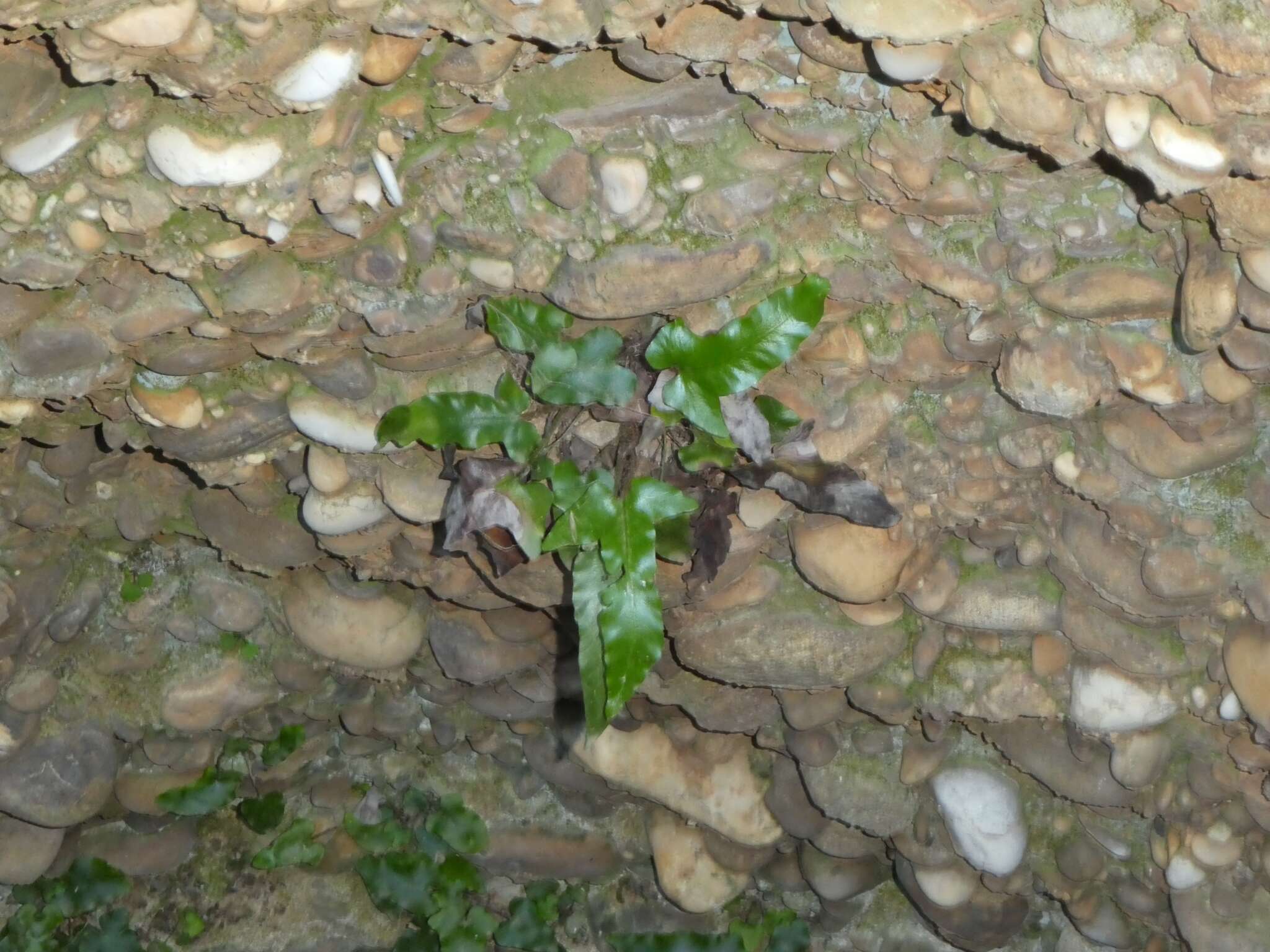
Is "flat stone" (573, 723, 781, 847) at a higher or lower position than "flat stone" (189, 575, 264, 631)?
lower

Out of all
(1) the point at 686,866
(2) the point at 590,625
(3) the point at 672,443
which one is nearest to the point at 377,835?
(1) the point at 686,866

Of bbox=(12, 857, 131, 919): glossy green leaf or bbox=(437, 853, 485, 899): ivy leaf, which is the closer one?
bbox=(12, 857, 131, 919): glossy green leaf

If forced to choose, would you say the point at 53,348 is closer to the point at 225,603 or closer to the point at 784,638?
the point at 225,603

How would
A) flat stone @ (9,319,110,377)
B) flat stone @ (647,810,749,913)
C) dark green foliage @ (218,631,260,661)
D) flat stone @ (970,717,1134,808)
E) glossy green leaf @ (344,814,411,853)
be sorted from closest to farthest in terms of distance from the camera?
flat stone @ (9,319,110,377), flat stone @ (970,717,1134,808), dark green foliage @ (218,631,260,661), flat stone @ (647,810,749,913), glossy green leaf @ (344,814,411,853)

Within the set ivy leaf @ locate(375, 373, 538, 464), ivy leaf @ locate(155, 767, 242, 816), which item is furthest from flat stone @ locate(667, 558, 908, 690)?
ivy leaf @ locate(155, 767, 242, 816)

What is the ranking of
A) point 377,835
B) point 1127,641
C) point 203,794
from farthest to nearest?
point 377,835
point 203,794
point 1127,641

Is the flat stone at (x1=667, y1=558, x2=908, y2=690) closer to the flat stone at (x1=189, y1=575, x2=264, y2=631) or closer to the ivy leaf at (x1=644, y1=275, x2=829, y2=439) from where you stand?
the ivy leaf at (x1=644, y1=275, x2=829, y2=439)

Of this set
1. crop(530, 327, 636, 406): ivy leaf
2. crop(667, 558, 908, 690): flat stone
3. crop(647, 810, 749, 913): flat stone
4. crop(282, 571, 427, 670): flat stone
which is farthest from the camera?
crop(647, 810, 749, 913): flat stone
